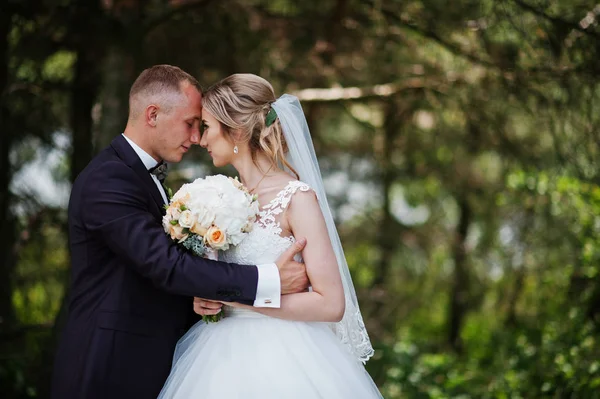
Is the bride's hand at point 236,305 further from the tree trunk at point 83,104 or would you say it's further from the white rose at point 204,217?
the tree trunk at point 83,104

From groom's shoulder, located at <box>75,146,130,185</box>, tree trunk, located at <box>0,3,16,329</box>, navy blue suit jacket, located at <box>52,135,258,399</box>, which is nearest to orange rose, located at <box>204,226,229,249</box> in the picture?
navy blue suit jacket, located at <box>52,135,258,399</box>

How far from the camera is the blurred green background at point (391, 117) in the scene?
199 inches

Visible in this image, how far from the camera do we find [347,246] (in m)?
10.3

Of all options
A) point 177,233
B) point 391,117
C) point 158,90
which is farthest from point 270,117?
point 391,117

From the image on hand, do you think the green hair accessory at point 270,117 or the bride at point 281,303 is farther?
the green hair accessory at point 270,117

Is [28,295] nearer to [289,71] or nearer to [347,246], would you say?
[289,71]

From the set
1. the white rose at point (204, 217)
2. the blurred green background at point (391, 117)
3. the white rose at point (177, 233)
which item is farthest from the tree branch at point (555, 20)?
the white rose at point (177, 233)

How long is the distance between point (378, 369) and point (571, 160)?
2.51 meters

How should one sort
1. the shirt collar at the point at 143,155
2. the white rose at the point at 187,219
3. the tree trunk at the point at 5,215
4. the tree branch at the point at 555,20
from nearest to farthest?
the white rose at the point at 187,219 → the shirt collar at the point at 143,155 → the tree branch at the point at 555,20 → the tree trunk at the point at 5,215

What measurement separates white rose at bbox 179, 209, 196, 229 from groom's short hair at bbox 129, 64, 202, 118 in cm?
66

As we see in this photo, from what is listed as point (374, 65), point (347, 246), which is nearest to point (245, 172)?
point (374, 65)

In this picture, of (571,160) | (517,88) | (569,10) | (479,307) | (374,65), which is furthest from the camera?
(479,307)

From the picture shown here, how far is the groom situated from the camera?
2883 mm

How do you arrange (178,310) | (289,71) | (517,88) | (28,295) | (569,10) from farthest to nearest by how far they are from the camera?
1. (289,71)
2. (28,295)
3. (517,88)
4. (569,10)
5. (178,310)
